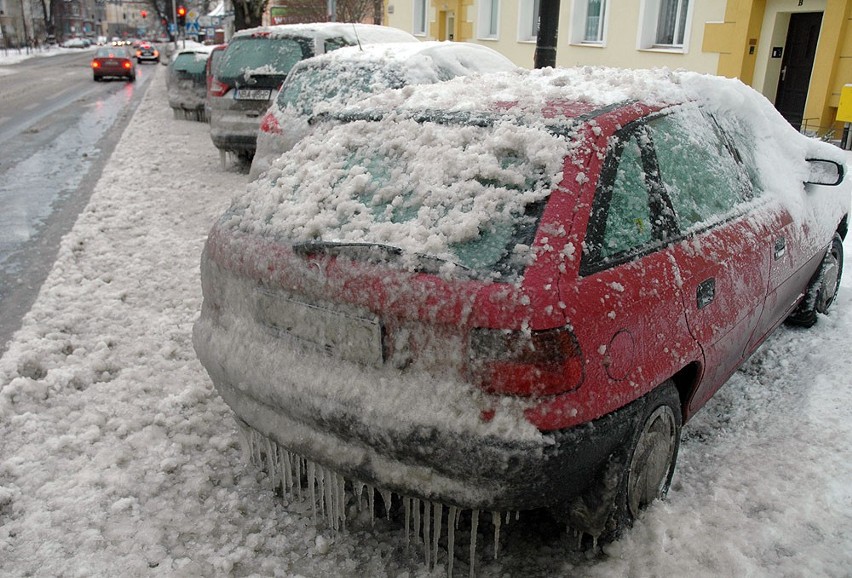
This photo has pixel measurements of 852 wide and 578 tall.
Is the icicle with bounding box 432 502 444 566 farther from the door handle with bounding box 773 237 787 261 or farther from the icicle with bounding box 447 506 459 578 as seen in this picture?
the door handle with bounding box 773 237 787 261

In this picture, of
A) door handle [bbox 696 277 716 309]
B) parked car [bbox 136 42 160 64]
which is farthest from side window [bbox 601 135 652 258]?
parked car [bbox 136 42 160 64]

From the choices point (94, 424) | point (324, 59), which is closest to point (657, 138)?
point (94, 424)

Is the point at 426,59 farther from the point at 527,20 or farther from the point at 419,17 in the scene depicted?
the point at 419,17

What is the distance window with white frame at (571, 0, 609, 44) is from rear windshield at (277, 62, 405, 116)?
11.2m

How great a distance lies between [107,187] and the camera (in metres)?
9.34

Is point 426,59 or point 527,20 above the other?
point 527,20

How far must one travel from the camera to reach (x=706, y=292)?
2.86 metres

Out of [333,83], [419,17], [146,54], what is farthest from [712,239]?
[146,54]

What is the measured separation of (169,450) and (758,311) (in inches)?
112

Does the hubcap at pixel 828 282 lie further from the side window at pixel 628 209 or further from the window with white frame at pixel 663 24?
the window with white frame at pixel 663 24

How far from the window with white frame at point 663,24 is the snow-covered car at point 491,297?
1313cm

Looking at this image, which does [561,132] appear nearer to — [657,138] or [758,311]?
[657,138]

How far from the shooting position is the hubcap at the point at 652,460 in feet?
8.64

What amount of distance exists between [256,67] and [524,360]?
8.33 meters
